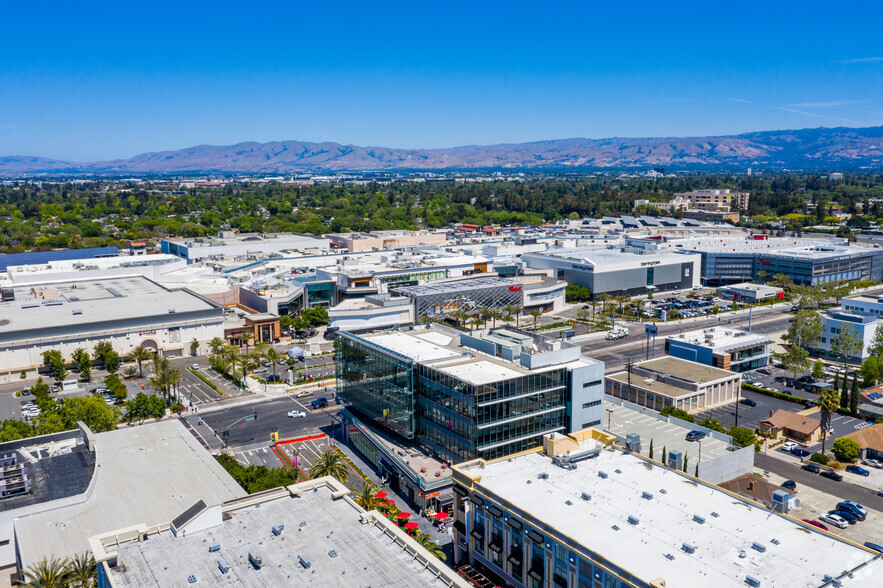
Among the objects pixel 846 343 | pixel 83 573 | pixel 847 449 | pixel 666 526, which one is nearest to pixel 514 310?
pixel 846 343

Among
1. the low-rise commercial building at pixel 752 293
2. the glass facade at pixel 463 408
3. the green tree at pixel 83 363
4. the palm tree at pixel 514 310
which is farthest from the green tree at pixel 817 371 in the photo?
the green tree at pixel 83 363

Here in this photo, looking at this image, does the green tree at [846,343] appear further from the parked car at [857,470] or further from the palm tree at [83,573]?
the palm tree at [83,573]

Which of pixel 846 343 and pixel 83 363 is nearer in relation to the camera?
pixel 83 363

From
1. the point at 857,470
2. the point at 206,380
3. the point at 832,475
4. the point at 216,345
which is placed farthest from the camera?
the point at 216,345

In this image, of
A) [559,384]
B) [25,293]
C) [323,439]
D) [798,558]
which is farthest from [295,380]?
[798,558]

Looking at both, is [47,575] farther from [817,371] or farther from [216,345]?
[817,371]

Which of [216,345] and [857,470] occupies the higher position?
[216,345]
